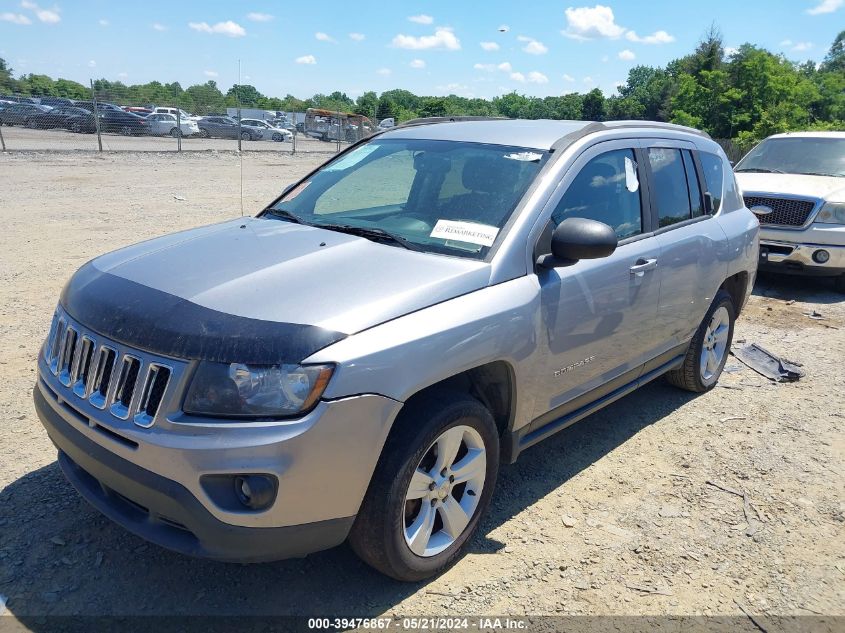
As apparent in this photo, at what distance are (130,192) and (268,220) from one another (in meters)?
11.4

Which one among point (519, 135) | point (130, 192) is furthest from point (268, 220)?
point (130, 192)

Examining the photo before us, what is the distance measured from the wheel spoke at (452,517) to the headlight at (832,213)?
7.35 metres

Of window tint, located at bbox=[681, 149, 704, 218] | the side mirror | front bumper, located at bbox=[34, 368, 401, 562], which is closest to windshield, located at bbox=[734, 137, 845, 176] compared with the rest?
window tint, located at bbox=[681, 149, 704, 218]

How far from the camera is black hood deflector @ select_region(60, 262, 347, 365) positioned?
238cm

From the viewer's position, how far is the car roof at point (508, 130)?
3725 mm

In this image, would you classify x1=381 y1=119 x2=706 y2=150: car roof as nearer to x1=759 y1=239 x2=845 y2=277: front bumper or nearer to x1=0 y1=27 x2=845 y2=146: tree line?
x1=759 y1=239 x2=845 y2=277: front bumper

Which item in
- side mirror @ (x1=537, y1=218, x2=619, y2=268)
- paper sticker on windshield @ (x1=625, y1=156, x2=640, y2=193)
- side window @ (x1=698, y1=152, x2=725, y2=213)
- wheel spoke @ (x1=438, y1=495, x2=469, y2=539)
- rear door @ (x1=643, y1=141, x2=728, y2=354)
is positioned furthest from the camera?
side window @ (x1=698, y1=152, x2=725, y2=213)

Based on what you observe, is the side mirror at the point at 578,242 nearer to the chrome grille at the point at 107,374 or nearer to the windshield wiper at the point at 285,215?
the windshield wiper at the point at 285,215

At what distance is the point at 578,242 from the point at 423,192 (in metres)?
1.05

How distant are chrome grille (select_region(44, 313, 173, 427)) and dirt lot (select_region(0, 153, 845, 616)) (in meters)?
0.83

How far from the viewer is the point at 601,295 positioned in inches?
141

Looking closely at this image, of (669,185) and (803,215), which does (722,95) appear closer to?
(803,215)

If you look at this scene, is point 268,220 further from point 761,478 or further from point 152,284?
point 761,478

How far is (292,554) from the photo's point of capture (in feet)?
8.15
